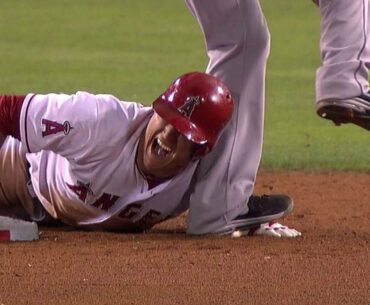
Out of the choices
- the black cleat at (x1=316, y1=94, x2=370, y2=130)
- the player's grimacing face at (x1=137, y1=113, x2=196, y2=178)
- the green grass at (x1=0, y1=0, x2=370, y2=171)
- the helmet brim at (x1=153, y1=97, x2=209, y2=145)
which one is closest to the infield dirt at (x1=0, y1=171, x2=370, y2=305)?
the player's grimacing face at (x1=137, y1=113, x2=196, y2=178)

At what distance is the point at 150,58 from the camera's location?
1347 cm

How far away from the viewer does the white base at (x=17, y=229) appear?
566 cm

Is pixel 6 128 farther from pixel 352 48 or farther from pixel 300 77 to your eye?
pixel 300 77

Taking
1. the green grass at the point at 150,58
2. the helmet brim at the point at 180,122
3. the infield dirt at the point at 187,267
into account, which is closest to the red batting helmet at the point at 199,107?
the helmet brim at the point at 180,122

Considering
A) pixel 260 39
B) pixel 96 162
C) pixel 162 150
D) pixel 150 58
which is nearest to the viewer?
pixel 162 150

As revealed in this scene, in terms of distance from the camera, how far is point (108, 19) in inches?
637

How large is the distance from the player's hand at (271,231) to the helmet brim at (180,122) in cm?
69

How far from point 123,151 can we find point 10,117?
0.50 meters

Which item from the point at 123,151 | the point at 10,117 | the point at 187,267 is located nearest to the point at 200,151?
the point at 123,151

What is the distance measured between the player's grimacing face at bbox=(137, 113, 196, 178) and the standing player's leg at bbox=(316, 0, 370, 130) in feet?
2.23

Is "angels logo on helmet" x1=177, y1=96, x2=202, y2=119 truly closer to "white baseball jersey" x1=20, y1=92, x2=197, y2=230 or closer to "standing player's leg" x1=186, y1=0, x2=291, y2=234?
"white baseball jersey" x1=20, y1=92, x2=197, y2=230

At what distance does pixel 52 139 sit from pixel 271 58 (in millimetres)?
8262

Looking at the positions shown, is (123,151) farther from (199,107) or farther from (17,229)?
(17,229)

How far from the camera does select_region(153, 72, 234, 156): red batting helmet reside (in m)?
5.41
